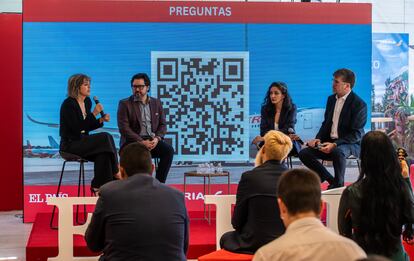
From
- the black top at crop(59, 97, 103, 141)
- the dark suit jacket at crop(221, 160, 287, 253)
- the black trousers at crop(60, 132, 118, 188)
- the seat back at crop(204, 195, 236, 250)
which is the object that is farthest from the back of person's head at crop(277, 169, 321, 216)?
the black top at crop(59, 97, 103, 141)

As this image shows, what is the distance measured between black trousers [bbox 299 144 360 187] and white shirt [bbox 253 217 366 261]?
13.2 ft

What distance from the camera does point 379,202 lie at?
3.25 metres

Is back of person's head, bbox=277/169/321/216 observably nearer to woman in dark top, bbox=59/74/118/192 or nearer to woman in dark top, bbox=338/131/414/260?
woman in dark top, bbox=338/131/414/260

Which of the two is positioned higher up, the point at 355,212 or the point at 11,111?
the point at 11,111

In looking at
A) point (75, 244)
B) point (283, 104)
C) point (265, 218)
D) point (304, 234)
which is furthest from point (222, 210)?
point (304, 234)

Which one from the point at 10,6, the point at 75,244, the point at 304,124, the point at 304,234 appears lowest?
the point at 75,244

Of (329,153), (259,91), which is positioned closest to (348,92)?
(329,153)

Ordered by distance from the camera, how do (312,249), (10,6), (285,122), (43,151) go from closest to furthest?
(312,249), (285,122), (43,151), (10,6)

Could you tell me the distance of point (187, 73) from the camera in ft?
22.9

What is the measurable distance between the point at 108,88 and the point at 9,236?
172 cm

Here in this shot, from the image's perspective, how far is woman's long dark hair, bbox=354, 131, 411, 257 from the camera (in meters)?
3.24

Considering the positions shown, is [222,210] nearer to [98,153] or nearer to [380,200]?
[98,153]

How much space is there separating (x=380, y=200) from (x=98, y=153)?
9.27ft

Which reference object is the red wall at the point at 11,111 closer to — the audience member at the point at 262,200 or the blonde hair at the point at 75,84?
the blonde hair at the point at 75,84
